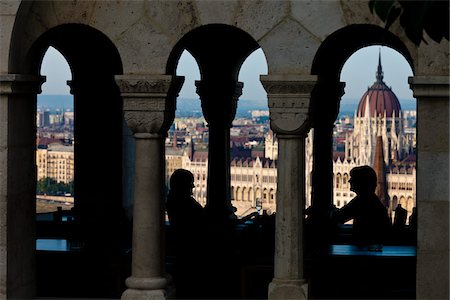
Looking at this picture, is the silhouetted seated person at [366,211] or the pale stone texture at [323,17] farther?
the silhouetted seated person at [366,211]

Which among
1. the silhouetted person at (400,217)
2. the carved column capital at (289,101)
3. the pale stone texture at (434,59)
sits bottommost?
the silhouetted person at (400,217)

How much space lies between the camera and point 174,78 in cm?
1470

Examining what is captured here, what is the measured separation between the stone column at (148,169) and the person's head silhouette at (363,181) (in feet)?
13.8

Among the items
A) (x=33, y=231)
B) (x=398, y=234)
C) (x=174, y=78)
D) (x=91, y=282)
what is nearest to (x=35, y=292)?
Result: (x=33, y=231)

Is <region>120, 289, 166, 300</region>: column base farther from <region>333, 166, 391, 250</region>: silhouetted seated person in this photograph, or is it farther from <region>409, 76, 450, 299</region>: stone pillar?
<region>333, 166, 391, 250</region>: silhouetted seated person

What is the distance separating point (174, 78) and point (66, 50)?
23.9 feet

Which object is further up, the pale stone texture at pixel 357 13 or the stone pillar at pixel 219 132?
the pale stone texture at pixel 357 13

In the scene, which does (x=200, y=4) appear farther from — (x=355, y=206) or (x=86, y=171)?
(x=86, y=171)

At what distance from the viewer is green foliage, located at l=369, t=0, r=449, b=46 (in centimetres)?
1056

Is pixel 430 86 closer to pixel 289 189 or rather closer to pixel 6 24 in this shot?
pixel 289 189

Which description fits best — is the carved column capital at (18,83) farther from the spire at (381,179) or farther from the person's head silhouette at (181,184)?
the spire at (381,179)

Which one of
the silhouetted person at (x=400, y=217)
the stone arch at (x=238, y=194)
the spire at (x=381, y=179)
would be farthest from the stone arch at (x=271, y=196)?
the silhouetted person at (x=400, y=217)

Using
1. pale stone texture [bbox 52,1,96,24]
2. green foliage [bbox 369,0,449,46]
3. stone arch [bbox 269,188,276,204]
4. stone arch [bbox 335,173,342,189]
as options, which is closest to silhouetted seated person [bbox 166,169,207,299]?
pale stone texture [bbox 52,1,96,24]

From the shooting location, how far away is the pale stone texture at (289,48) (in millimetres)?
14297
